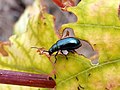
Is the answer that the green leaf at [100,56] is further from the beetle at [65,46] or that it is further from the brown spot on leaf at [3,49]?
the brown spot on leaf at [3,49]

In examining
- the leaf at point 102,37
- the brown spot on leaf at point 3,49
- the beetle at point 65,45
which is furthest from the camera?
the brown spot on leaf at point 3,49

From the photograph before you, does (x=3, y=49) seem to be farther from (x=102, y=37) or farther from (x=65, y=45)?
(x=102, y=37)

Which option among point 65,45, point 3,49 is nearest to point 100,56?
point 65,45

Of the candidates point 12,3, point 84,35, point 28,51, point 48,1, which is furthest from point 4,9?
point 84,35

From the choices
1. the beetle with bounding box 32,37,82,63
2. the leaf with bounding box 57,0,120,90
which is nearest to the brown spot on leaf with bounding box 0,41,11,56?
the beetle with bounding box 32,37,82,63

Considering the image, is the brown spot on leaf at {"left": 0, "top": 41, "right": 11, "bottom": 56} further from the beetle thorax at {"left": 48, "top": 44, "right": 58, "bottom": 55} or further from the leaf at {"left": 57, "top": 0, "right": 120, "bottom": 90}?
the leaf at {"left": 57, "top": 0, "right": 120, "bottom": 90}

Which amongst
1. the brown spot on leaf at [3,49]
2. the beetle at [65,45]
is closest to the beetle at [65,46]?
the beetle at [65,45]

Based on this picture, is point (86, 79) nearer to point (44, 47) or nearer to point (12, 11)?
point (44, 47)

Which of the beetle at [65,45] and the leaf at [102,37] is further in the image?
the beetle at [65,45]
